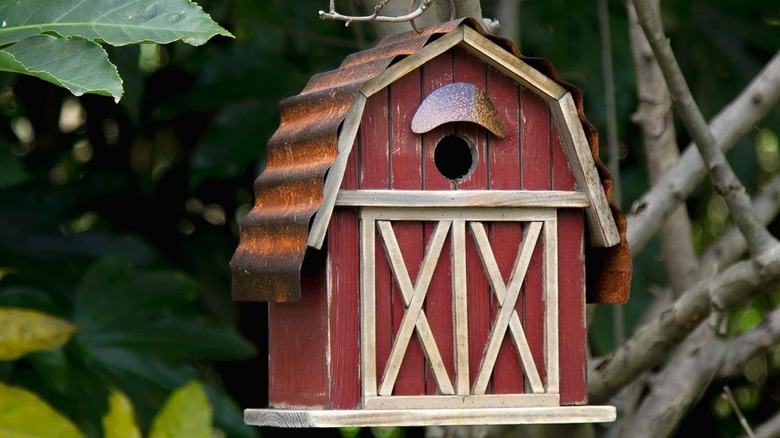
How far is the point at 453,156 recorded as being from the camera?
2078 millimetres

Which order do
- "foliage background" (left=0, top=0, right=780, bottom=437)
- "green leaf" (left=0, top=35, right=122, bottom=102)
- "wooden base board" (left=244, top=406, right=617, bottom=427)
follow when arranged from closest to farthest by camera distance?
1. "green leaf" (left=0, top=35, right=122, bottom=102)
2. "wooden base board" (left=244, top=406, right=617, bottom=427)
3. "foliage background" (left=0, top=0, right=780, bottom=437)

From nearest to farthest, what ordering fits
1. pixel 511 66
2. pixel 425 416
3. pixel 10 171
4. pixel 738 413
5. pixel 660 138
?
pixel 425 416, pixel 511 66, pixel 738 413, pixel 660 138, pixel 10 171

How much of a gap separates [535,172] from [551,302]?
0.65 feet

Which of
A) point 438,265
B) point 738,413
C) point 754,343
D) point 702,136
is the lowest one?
point 738,413

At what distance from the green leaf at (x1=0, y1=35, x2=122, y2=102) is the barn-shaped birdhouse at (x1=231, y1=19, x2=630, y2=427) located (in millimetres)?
367

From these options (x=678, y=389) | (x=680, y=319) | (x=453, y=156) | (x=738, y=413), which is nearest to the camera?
(x=453, y=156)

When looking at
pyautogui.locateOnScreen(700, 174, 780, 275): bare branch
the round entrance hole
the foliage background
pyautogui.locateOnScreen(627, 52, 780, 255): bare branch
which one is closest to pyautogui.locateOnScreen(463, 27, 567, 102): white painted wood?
the round entrance hole

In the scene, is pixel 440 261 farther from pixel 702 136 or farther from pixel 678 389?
pixel 678 389

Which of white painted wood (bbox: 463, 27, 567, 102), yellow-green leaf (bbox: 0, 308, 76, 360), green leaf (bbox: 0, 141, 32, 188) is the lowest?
yellow-green leaf (bbox: 0, 308, 76, 360)

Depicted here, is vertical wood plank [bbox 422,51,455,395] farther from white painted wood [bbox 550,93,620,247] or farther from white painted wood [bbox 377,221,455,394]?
white painted wood [bbox 550,93,620,247]

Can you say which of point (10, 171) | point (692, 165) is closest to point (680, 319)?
point (692, 165)

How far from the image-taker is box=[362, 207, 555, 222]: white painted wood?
71.2 inches

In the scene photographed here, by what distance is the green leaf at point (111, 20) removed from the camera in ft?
5.06

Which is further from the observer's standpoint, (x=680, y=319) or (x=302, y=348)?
(x=680, y=319)
